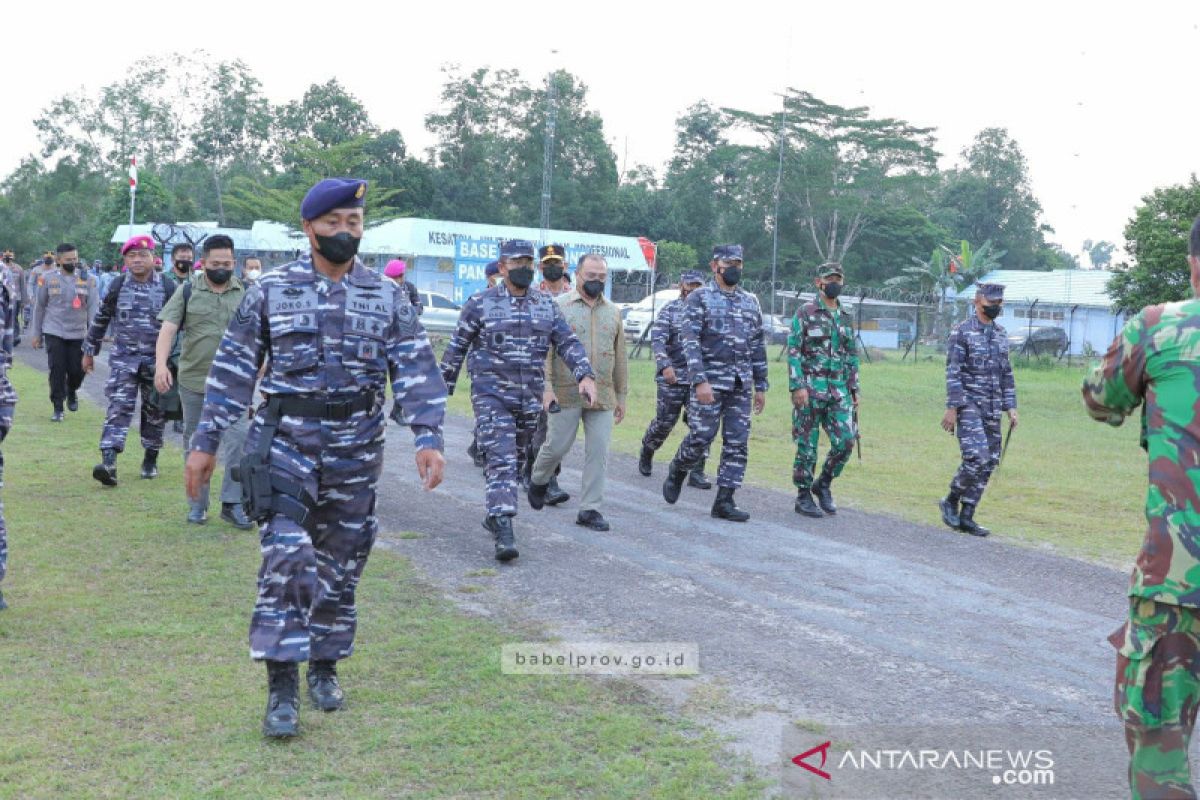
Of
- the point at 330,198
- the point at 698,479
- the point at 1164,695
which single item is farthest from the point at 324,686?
the point at 698,479

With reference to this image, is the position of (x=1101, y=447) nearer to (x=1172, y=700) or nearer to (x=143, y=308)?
(x=143, y=308)

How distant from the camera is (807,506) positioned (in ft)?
34.3

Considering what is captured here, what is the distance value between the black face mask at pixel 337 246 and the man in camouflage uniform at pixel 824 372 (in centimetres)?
577

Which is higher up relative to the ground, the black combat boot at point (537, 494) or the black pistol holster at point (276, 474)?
the black pistol holster at point (276, 474)

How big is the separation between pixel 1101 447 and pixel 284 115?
170 feet

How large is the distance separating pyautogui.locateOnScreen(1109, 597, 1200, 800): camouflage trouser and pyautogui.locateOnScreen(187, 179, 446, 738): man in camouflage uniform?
269 cm

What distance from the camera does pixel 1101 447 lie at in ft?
61.0

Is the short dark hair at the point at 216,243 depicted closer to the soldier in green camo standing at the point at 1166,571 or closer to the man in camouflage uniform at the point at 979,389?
the man in camouflage uniform at the point at 979,389

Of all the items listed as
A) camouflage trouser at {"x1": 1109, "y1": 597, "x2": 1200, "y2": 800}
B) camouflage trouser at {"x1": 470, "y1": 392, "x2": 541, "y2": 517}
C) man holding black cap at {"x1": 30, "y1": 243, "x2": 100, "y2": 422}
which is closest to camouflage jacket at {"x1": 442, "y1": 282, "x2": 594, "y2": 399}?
camouflage trouser at {"x1": 470, "y1": 392, "x2": 541, "y2": 517}

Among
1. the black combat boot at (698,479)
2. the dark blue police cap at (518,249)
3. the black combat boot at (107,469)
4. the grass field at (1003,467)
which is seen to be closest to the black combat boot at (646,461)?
the grass field at (1003,467)

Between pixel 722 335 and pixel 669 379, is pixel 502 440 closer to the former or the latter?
pixel 722 335

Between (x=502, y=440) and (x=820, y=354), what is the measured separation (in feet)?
10.7

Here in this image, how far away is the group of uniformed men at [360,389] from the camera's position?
4.86 m

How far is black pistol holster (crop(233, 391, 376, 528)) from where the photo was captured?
4.79 metres
